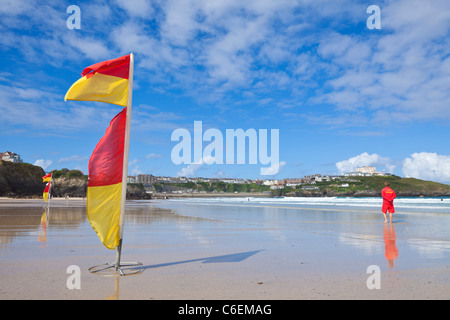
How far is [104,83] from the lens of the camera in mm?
6000

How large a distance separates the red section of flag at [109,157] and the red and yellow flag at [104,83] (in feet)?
1.30

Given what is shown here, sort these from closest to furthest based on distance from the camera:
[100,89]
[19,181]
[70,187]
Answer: [100,89]
[19,181]
[70,187]

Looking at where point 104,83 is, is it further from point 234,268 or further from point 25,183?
point 25,183

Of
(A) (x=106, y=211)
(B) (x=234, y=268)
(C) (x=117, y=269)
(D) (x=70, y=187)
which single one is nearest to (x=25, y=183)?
(D) (x=70, y=187)

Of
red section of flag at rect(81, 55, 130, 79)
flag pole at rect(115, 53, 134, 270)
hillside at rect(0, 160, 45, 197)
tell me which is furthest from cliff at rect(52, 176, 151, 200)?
red section of flag at rect(81, 55, 130, 79)

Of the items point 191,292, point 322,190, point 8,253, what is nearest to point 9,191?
point 8,253

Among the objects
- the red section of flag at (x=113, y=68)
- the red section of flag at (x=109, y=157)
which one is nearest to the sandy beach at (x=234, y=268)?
the red section of flag at (x=109, y=157)

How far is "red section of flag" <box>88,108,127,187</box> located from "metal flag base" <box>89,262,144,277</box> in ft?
4.96

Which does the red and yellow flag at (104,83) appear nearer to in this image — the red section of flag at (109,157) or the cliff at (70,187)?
the red section of flag at (109,157)

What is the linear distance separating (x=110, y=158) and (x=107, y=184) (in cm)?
48
